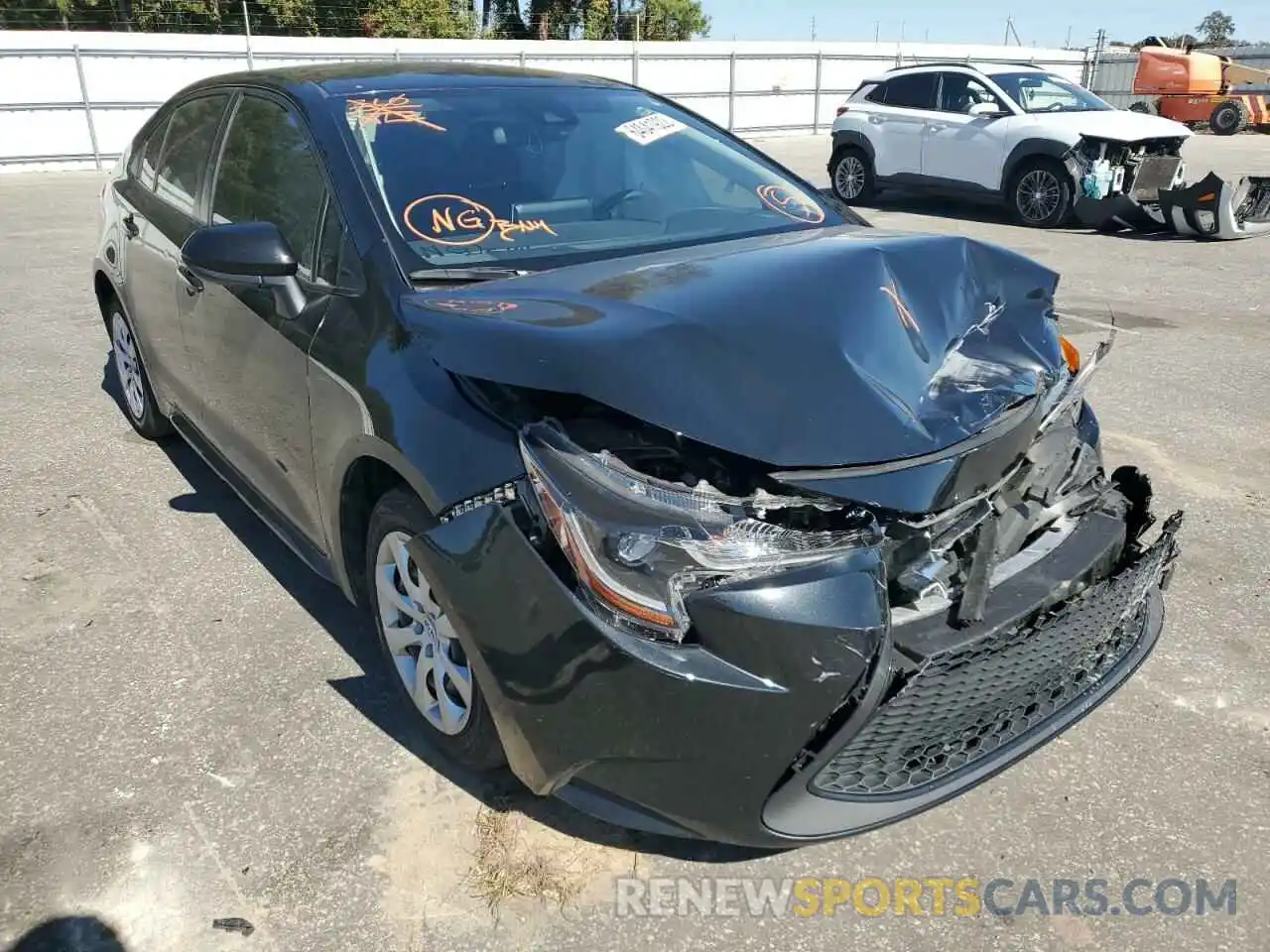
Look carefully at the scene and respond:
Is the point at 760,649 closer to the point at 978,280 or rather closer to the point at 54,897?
the point at 978,280

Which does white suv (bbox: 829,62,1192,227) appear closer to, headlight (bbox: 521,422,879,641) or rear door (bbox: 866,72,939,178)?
rear door (bbox: 866,72,939,178)

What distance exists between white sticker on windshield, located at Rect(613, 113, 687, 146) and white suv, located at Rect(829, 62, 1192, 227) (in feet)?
28.3

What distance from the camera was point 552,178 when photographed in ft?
Result: 10.4

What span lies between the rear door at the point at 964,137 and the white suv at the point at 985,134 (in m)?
0.01

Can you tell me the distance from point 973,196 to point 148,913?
11.8m

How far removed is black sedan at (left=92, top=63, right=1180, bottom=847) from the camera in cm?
188

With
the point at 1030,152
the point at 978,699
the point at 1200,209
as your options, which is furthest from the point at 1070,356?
the point at 1030,152

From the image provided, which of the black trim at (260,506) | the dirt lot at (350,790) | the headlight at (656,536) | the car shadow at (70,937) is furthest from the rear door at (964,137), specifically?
the car shadow at (70,937)

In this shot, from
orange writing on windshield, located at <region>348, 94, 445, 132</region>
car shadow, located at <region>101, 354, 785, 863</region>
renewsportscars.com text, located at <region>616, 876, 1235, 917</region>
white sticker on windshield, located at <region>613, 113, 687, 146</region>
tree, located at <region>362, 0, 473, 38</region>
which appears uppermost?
tree, located at <region>362, 0, 473, 38</region>

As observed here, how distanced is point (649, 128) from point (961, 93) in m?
9.89

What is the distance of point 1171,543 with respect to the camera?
2.66 meters

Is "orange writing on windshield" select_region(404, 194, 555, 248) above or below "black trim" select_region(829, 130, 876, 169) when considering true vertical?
above

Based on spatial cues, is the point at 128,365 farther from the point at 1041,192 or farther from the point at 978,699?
the point at 1041,192

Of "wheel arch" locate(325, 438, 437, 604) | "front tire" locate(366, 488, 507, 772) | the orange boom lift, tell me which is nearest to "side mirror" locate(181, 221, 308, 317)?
"wheel arch" locate(325, 438, 437, 604)
